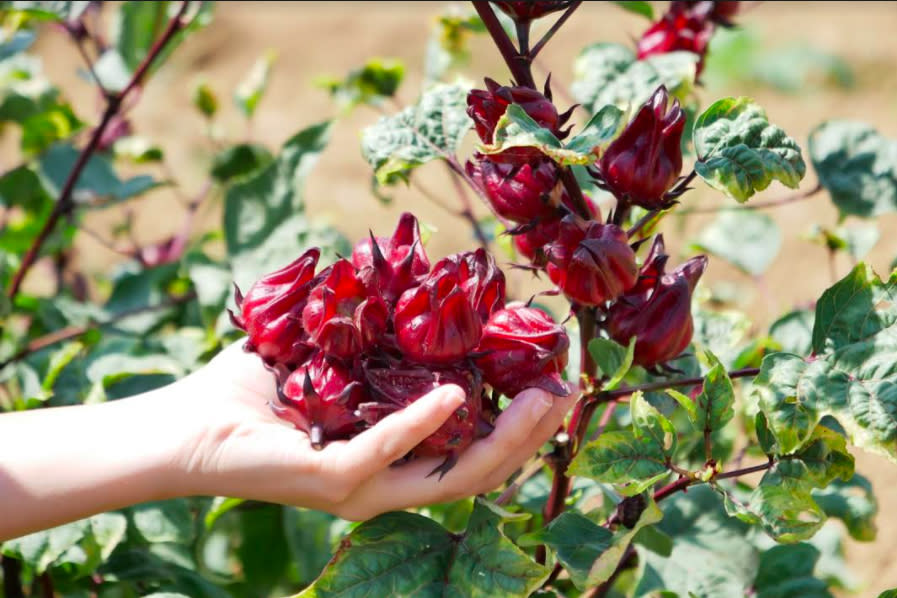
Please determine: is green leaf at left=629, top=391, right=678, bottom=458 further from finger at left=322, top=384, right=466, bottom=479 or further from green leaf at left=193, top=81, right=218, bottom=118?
green leaf at left=193, top=81, right=218, bottom=118

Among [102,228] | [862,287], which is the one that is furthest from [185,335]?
[102,228]

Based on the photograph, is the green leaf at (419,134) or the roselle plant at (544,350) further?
the green leaf at (419,134)

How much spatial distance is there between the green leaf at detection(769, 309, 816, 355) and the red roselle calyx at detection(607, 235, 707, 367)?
0.42m

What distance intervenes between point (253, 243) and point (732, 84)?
116 inches

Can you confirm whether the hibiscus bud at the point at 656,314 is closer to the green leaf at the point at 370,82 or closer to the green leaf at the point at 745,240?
the green leaf at the point at 745,240

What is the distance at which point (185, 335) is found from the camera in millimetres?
1493

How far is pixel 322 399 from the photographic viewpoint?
85 centimetres

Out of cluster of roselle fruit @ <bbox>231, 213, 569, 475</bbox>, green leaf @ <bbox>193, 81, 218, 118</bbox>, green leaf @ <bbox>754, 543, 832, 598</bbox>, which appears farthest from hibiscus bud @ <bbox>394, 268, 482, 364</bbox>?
green leaf @ <bbox>193, 81, 218, 118</bbox>

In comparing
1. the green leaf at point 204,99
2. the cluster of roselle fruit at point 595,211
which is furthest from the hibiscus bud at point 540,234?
the green leaf at point 204,99

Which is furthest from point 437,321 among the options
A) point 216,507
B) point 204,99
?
point 204,99

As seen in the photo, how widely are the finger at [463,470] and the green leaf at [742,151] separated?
236mm

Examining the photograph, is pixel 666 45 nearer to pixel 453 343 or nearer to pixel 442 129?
pixel 442 129

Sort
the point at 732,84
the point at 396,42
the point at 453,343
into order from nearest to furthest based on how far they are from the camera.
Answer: the point at 453,343
the point at 732,84
the point at 396,42

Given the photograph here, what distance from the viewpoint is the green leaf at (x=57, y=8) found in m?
1.37
